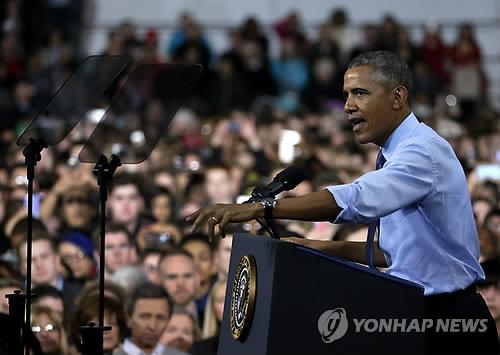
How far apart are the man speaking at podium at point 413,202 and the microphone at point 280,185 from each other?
11 centimetres

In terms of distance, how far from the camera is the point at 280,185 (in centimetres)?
479

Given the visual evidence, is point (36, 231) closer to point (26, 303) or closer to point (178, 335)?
point (178, 335)

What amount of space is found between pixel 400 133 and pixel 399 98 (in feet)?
0.42

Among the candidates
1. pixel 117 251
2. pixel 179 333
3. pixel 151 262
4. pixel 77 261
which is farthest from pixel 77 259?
pixel 179 333

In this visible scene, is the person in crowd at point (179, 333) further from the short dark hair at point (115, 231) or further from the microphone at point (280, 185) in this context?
the microphone at point (280, 185)

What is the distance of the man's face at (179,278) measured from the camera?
29.5ft

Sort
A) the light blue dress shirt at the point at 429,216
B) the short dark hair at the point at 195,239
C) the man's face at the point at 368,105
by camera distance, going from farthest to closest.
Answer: the short dark hair at the point at 195,239
the man's face at the point at 368,105
the light blue dress shirt at the point at 429,216

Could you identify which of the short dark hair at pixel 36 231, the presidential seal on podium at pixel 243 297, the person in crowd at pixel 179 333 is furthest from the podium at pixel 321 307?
the short dark hair at pixel 36 231

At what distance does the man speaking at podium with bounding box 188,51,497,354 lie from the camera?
476 cm

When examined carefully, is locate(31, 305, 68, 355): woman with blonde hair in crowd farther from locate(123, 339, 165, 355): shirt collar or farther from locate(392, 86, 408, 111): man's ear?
locate(392, 86, 408, 111): man's ear

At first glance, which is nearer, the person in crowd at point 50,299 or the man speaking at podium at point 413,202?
the man speaking at podium at point 413,202

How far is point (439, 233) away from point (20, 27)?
15.1 meters

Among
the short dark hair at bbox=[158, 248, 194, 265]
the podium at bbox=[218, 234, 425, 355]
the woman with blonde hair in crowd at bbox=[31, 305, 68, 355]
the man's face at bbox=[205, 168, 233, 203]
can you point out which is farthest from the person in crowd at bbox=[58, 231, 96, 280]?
the podium at bbox=[218, 234, 425, 355]

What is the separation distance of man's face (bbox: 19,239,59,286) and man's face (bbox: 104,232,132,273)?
2.28 ft
